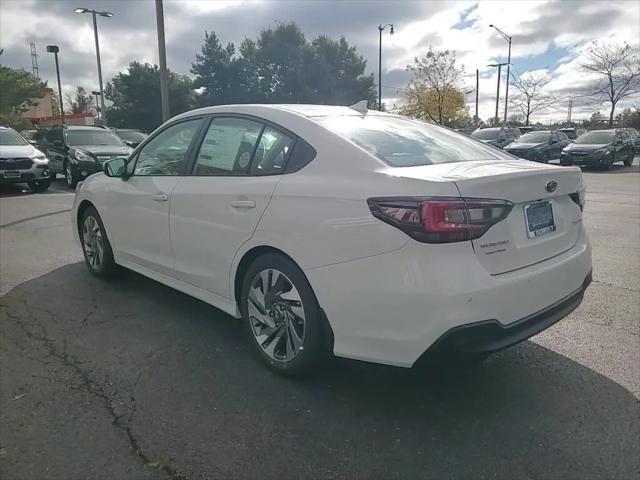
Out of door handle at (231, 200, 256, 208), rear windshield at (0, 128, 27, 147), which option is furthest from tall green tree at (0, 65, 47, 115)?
door handle at (231, 200, 256, 208)

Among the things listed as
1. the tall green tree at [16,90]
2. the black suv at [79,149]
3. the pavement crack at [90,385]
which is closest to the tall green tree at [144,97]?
the tall green tree at [16,90]

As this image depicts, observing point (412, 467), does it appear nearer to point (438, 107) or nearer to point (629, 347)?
point (629, 347)

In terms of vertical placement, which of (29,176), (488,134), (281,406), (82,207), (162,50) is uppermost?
(162,50)

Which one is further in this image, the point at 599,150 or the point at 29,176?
the point at 599,150

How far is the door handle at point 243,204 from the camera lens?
3.04 m

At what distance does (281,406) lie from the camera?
2750 millimetres

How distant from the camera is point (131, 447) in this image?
7.88 feet

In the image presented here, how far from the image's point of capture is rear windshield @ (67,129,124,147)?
1427 centimetres

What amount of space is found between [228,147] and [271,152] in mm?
472

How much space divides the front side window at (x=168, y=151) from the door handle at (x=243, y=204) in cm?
85

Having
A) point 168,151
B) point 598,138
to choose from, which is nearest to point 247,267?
point 168,151

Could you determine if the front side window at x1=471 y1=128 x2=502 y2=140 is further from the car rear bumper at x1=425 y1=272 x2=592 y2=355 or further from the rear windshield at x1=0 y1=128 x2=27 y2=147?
the car rear bumper at x1=425 y1=272 x2=592 y2=355

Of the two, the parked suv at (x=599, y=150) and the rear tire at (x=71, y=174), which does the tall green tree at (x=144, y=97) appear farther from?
the parked suv at (x=599, y=150)

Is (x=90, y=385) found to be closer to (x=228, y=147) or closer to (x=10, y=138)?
(x=228, y=147)
